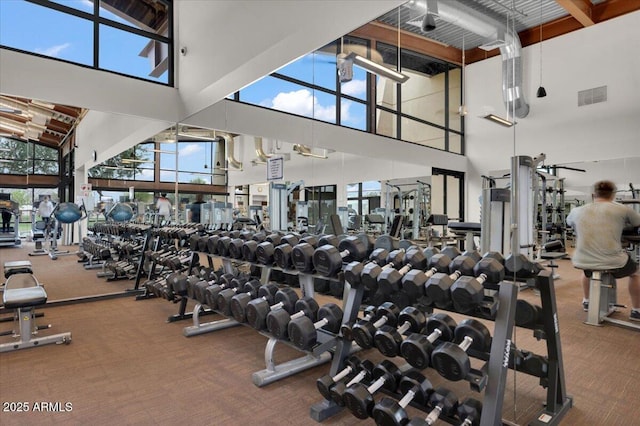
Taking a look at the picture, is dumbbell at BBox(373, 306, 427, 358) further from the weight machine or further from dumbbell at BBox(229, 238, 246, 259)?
the weight machine

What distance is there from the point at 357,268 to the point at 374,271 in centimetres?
11

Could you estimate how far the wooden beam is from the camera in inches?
104

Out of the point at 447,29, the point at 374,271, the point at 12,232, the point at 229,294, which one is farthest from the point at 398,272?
the point at 12,232

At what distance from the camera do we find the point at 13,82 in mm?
3775

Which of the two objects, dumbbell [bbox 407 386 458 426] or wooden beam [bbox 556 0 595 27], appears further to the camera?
wooden beam [bbox 556 0 595 27]

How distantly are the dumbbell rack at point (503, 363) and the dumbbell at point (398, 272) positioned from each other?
0.25m

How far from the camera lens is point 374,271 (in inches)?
69.9

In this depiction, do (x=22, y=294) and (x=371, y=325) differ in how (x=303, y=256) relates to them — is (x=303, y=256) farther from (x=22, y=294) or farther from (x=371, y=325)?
(x=22, y=294)

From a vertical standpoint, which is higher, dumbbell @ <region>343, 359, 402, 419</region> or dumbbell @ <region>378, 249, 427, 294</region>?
dumbbell @ <region>378, 249, 427, 294</region>

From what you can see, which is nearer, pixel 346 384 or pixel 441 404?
pixel 441 404

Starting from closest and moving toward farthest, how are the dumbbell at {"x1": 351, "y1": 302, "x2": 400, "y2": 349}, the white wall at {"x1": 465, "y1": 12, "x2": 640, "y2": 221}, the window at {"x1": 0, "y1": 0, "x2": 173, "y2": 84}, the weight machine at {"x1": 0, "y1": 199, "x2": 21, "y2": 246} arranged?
the dumbbell at {"x1": 351, "y1": 302, "x2": 400, "y2": 349}
the white wall at {"x1": 465, "y1": 12, "x2": 640, "y2": 221}
the window at {"x1": 0, "y1": 0, "x2": 173, "y2": 84}
the weight machine at {"x1": 0, "y1": 199, "x2": 21, "y2": 246}

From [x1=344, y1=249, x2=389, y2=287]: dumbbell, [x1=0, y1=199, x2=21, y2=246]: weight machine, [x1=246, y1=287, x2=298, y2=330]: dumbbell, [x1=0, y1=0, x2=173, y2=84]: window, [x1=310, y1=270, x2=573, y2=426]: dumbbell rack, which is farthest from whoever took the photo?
[x1=0, y1=199, x2=21, y2=246]: weight machine

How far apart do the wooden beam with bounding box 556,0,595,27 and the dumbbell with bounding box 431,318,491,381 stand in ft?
8.05

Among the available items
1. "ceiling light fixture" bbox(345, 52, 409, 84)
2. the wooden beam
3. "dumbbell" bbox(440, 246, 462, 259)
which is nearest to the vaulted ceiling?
the wooden beam
